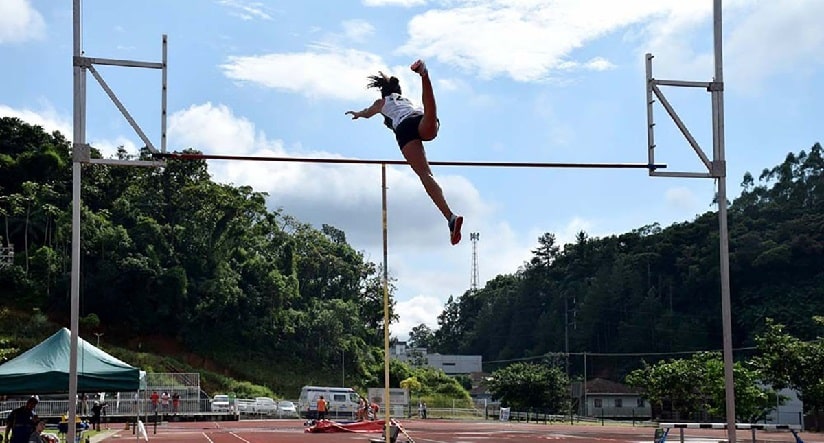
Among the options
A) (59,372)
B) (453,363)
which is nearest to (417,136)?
(59,372)

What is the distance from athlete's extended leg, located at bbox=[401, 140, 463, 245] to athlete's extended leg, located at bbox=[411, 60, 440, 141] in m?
0.10

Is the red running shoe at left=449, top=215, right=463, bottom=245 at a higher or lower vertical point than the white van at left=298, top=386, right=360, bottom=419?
higher

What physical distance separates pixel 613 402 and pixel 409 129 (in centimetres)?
5986

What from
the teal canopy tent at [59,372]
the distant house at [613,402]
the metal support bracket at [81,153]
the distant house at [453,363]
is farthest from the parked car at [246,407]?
the distant house at [453,363]

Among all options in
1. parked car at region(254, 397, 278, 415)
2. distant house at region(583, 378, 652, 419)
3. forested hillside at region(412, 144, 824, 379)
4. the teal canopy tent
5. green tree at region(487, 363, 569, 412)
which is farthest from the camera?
forested hillside at region(412, 144, 824, 379)

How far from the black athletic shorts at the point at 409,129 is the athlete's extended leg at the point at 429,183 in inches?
1.2

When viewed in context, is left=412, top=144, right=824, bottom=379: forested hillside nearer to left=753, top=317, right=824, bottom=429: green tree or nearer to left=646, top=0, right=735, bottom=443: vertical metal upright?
left=753, top=317, right=824, bottom=429: green tree

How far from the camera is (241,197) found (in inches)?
2192

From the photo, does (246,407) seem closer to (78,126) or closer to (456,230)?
(78,126)

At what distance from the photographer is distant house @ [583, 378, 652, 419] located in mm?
62438

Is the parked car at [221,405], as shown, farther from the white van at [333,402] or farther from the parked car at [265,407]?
the white van at [333,402]

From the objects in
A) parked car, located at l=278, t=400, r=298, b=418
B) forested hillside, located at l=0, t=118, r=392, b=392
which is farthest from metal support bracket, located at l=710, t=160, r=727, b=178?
forested hillside, located at l=0, t=118, r=392, b=392

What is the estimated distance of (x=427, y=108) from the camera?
5.81m

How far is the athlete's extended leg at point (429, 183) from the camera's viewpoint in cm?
611
